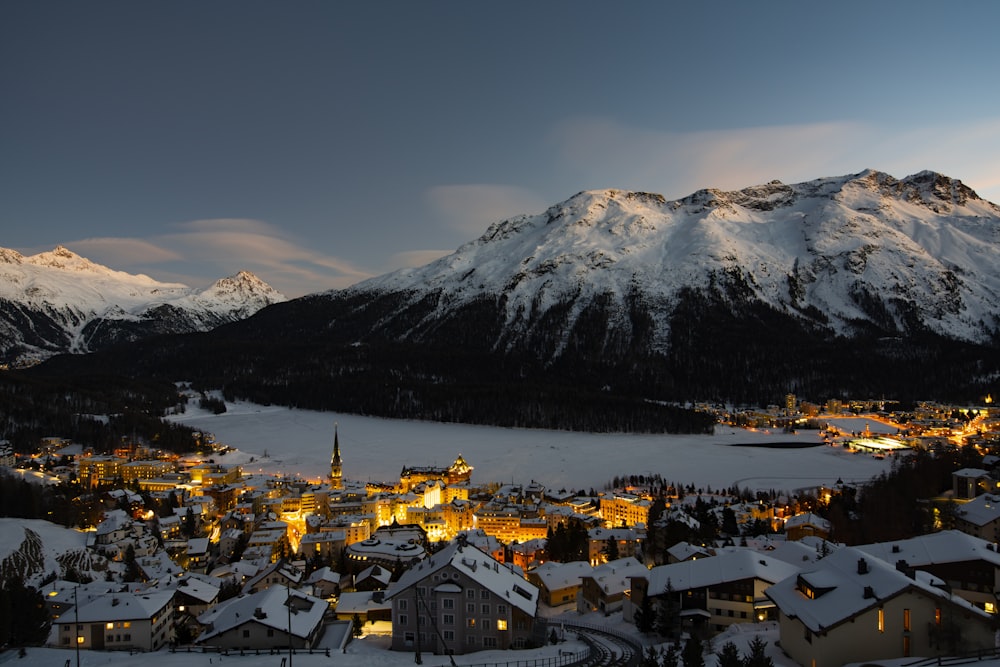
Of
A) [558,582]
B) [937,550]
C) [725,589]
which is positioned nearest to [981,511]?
[937,550]

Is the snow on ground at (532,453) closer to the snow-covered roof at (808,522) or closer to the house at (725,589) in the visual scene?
the snow-covered roof at (808,522)

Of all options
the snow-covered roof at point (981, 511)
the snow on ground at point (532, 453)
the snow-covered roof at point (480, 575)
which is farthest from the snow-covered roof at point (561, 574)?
the snow on ground at point (532, 453)

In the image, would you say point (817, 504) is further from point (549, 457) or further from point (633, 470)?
point (549, 457)

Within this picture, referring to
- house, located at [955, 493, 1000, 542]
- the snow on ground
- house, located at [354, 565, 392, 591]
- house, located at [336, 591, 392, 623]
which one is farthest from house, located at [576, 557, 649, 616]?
the snow on ground

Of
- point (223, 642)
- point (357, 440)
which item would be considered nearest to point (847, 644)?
point (223, 642)

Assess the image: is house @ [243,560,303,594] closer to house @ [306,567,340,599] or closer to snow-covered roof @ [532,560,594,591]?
house @ [306,567,340,599]

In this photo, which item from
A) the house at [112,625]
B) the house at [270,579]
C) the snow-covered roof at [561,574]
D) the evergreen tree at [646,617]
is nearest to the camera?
the evergreen tree at [646,617]
